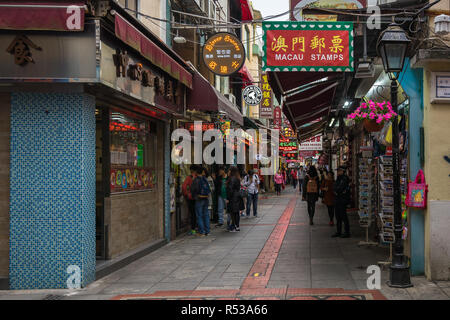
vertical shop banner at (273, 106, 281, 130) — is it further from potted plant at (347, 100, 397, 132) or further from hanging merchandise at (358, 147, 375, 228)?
potted plant at (347, 100, 397, 132)

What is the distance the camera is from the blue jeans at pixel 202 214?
13.2 meters

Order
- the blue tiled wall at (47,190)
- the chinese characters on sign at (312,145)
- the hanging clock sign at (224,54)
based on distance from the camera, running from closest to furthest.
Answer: the blue tiled wall at (47,190), the hanging clock sign at (224,54), the chinese characters on sign at (312,145)

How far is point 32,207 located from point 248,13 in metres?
22.3

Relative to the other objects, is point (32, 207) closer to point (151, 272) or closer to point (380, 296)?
point (151, 272)

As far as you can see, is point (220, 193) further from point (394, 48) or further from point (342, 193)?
point (394, 48)

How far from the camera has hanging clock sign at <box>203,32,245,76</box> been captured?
1192 cm

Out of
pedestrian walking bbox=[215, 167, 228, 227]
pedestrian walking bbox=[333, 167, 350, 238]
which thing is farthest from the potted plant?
pedestrian walking bbox=[215, 167, 228, 227]

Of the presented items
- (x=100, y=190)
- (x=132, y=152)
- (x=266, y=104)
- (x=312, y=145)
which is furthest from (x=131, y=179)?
(x=312, y=145)

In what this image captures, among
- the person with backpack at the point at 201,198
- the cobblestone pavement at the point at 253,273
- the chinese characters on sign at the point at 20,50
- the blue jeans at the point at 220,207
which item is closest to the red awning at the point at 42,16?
the chinese characters on sign at the point at 20,50

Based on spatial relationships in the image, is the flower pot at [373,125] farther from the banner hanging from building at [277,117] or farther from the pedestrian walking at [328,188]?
the banner hanging from building at [277,117]

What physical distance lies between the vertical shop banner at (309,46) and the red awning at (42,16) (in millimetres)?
3255

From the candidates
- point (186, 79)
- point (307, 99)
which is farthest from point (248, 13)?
point (186, 79)

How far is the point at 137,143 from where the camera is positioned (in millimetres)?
10977
